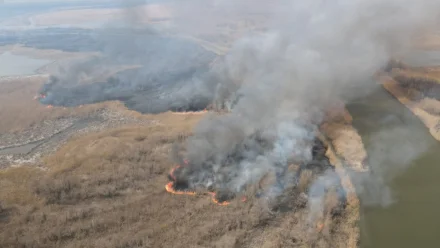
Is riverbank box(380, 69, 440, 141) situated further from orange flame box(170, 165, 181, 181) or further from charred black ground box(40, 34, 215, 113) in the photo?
orange flame box(170, 165, 181, 181)

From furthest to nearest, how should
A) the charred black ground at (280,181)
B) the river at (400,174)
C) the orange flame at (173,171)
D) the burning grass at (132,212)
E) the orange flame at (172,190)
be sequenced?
the orange flame at (173,171)
the orange flame at (172,190)
the charred black ground at (280,181)
the river at (400,174)
the burning grass at (132,212)

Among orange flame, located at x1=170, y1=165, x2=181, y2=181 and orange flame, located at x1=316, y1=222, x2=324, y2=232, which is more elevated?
orange flame, located at x1=170, y1=165, x2=181, y2=181

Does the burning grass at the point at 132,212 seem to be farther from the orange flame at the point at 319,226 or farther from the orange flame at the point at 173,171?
the orange flame at the point at 173,171

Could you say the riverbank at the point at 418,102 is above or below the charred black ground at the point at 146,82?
above

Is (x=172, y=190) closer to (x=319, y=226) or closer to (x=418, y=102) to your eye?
(x=319, y=226)

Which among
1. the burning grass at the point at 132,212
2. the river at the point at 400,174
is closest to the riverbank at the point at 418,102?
the river at the point at 400,174

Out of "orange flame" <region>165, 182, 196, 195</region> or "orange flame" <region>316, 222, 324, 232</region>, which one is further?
"orange flame" <region>165, 182, 196, 195</region>

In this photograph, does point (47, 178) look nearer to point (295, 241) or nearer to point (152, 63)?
point (295, 241)

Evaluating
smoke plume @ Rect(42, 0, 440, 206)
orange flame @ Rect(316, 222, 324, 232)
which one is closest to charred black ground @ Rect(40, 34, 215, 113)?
smoke plume @ Rect(42, 0, 440, 206)

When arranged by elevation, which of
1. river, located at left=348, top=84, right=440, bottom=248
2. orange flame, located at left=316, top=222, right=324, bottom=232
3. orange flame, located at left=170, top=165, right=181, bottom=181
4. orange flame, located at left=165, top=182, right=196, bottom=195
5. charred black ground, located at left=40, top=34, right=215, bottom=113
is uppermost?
orange flame, located at left=170, top=165, right=181, bottom=181

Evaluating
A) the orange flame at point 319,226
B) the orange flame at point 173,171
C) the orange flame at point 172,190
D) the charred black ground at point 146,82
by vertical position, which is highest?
the orange flame at point 173,171
